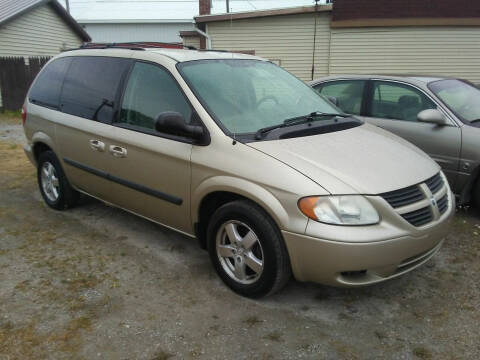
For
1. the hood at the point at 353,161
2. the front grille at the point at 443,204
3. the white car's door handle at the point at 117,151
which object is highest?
the hood at the point at 353,161

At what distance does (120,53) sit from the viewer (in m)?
4.01

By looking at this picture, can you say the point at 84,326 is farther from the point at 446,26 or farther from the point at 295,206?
the point at 446,26

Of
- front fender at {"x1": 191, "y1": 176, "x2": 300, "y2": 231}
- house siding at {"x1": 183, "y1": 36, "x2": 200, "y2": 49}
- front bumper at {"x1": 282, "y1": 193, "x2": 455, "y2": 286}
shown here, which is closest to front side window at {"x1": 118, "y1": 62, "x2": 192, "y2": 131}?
front fender at {"x1": 191, "y1": 176, "x2": 300, "y2": 231}

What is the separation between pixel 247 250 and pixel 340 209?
772mm

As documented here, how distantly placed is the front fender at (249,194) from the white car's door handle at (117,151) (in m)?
0.88

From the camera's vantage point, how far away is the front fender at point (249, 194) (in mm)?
2736

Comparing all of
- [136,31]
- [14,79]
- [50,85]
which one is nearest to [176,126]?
[50,85]

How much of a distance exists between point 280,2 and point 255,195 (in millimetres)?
39361

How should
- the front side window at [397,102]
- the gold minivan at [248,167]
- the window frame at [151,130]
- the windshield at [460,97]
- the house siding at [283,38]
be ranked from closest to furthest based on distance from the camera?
the gold minivan at [248,167] < the window frame at [151,130] < the windshield at [460,97] < the front side window at [397,102] < the house siding at [283,38]

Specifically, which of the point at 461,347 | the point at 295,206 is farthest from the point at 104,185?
the point at 461,347

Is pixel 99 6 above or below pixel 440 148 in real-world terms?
above

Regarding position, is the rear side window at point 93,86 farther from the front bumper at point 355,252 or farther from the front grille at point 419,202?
the front grille at point 419,202

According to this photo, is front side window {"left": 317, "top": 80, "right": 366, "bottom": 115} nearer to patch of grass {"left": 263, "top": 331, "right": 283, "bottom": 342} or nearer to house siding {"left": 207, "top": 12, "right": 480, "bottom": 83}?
patch of grass {"left": 263, "top": 331, "right": 283, "bottom": 342}

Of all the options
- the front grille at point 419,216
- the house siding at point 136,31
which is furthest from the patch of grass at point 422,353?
the house siding at point 136,31
